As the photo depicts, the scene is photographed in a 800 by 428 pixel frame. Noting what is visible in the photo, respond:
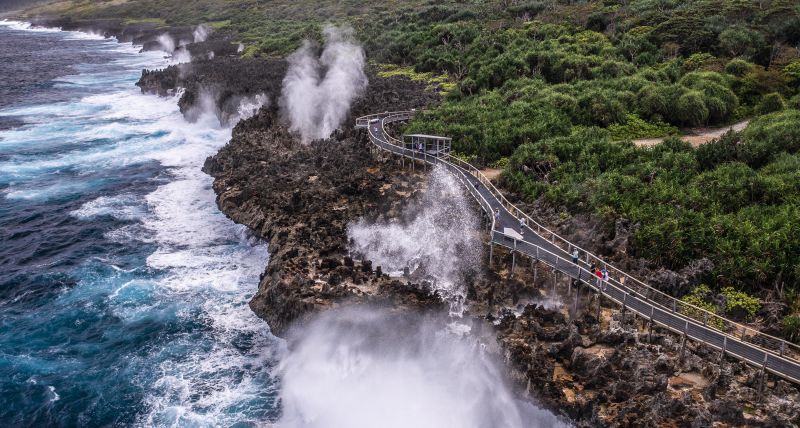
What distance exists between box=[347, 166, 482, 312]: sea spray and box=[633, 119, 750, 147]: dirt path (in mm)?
20898

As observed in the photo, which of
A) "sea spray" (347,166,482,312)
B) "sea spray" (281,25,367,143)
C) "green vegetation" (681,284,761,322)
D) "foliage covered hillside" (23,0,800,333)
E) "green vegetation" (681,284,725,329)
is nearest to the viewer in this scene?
"green vegetation" (681,284,725,329)

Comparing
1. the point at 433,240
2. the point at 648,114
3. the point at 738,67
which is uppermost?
the point at 738,67

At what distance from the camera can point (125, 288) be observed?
4550 cm

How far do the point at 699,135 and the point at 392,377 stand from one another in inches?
1699

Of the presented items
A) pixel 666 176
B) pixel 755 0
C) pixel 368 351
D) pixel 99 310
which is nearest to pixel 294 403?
pixel 368 351

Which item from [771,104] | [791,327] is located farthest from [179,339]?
[771,104]

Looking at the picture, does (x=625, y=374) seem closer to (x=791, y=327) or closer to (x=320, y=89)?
(x=791, y=327)

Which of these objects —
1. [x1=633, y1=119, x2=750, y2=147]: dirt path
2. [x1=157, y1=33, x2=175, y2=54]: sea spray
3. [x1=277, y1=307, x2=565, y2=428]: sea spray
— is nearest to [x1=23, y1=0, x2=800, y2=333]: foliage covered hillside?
[x1=633, y1=119, x2=750, y2=147]: dirt path

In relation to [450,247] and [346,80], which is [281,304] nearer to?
[450,247]

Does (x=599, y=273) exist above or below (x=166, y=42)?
below

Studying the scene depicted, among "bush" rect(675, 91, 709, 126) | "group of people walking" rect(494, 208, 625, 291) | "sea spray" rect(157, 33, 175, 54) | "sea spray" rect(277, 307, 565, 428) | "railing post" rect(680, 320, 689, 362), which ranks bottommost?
"sea spray" rect(277, 307, 565, 428)

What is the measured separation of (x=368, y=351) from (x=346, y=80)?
61.0 metres

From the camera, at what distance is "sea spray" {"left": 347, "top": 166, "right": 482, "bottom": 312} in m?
40.3

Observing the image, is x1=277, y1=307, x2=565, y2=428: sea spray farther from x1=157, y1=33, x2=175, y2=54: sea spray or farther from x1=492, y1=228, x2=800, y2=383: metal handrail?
x1=157, y1=33, x2=175, y2=54: sea spray
